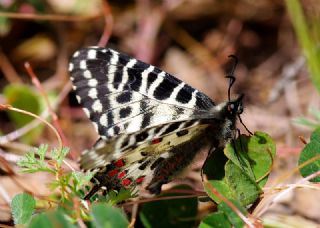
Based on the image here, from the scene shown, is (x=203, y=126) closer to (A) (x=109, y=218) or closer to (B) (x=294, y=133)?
(A) (x=109, y=218)

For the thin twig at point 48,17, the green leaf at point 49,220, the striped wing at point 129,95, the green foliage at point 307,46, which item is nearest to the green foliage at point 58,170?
the green leaf at point 49,220

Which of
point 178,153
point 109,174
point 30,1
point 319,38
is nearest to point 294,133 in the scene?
point 319,38

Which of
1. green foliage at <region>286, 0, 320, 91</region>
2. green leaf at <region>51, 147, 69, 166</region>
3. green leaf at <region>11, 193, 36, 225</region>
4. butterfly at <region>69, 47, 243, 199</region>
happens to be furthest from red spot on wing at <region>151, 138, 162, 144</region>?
green foliage at <region>286, 0, 320, 91</region>

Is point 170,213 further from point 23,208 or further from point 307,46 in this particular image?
point 307,46

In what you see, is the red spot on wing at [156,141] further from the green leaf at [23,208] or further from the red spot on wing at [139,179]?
the green leaf at [23,208]

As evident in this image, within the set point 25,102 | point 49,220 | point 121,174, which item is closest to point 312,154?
point 121,174
